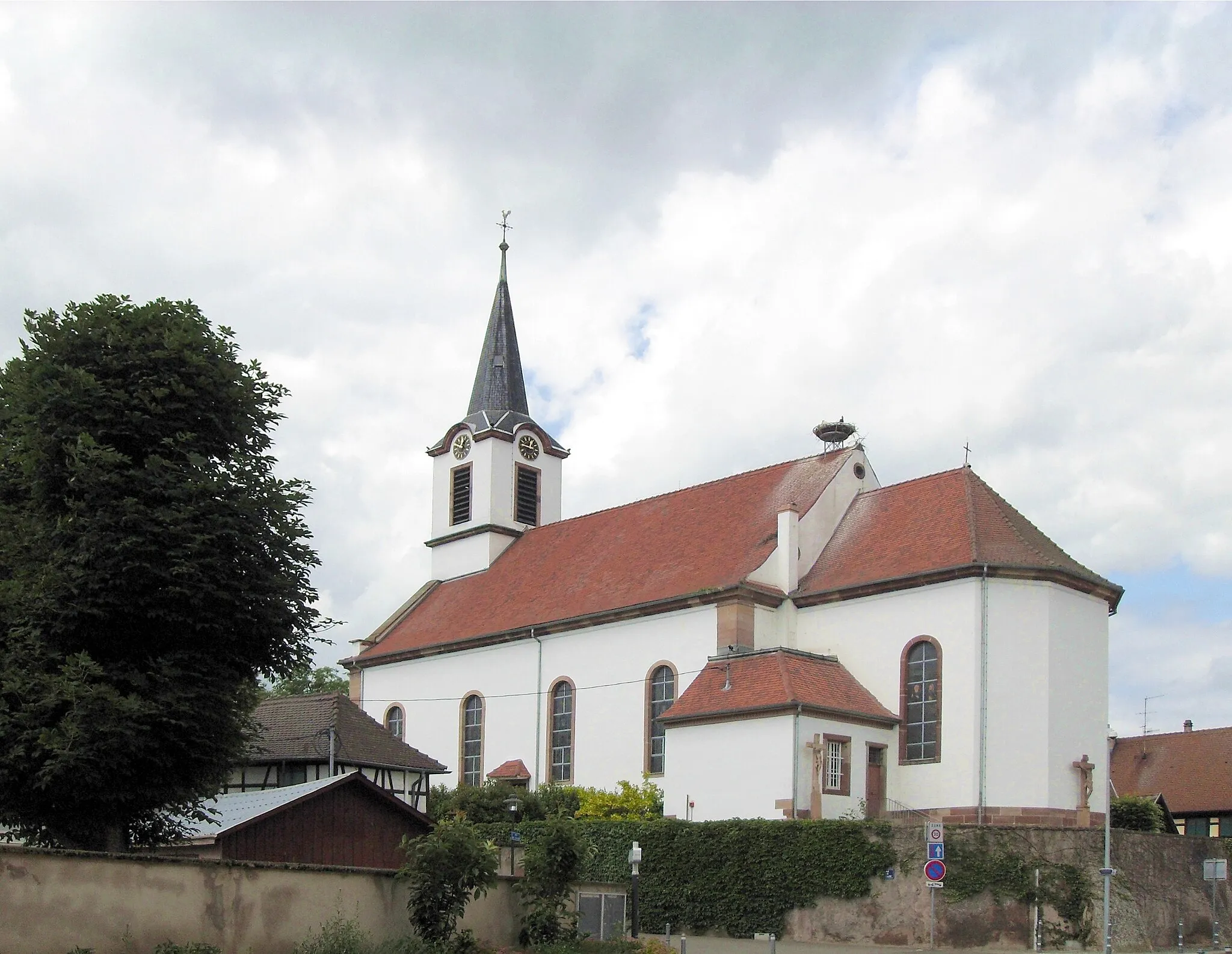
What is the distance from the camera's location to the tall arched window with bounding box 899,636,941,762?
3719cm

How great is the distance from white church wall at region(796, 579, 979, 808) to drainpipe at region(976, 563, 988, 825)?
0.35 feet

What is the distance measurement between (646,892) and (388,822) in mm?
Answer: 8194

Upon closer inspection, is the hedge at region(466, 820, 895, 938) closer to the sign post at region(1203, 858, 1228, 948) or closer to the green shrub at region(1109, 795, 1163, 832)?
the sign post at region(1203, 858, 1228, 948)

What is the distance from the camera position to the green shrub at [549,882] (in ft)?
82.5

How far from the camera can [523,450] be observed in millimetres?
57250

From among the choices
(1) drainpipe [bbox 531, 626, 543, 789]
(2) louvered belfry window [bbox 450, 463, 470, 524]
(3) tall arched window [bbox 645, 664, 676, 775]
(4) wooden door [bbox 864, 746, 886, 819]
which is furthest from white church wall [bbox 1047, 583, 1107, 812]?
(2) louvered belfry window [bbox 450, 463, 470, 524]

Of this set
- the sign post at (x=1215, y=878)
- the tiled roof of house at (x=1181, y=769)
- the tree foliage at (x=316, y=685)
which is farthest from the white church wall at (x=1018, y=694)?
the tree foliage at (x=316, y=685)

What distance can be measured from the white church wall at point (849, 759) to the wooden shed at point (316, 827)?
31.7 feet

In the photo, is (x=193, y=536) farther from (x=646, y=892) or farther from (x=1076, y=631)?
(x=1076, y=631)

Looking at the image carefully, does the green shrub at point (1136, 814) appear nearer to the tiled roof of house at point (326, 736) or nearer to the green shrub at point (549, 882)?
the tiled roof of house at point (326, 736)

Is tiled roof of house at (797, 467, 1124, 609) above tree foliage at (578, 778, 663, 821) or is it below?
above

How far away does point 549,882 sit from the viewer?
25.4 meters

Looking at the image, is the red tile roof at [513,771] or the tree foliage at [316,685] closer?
the red tile roof at [513,771]

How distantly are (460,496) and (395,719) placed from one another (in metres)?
9.52
